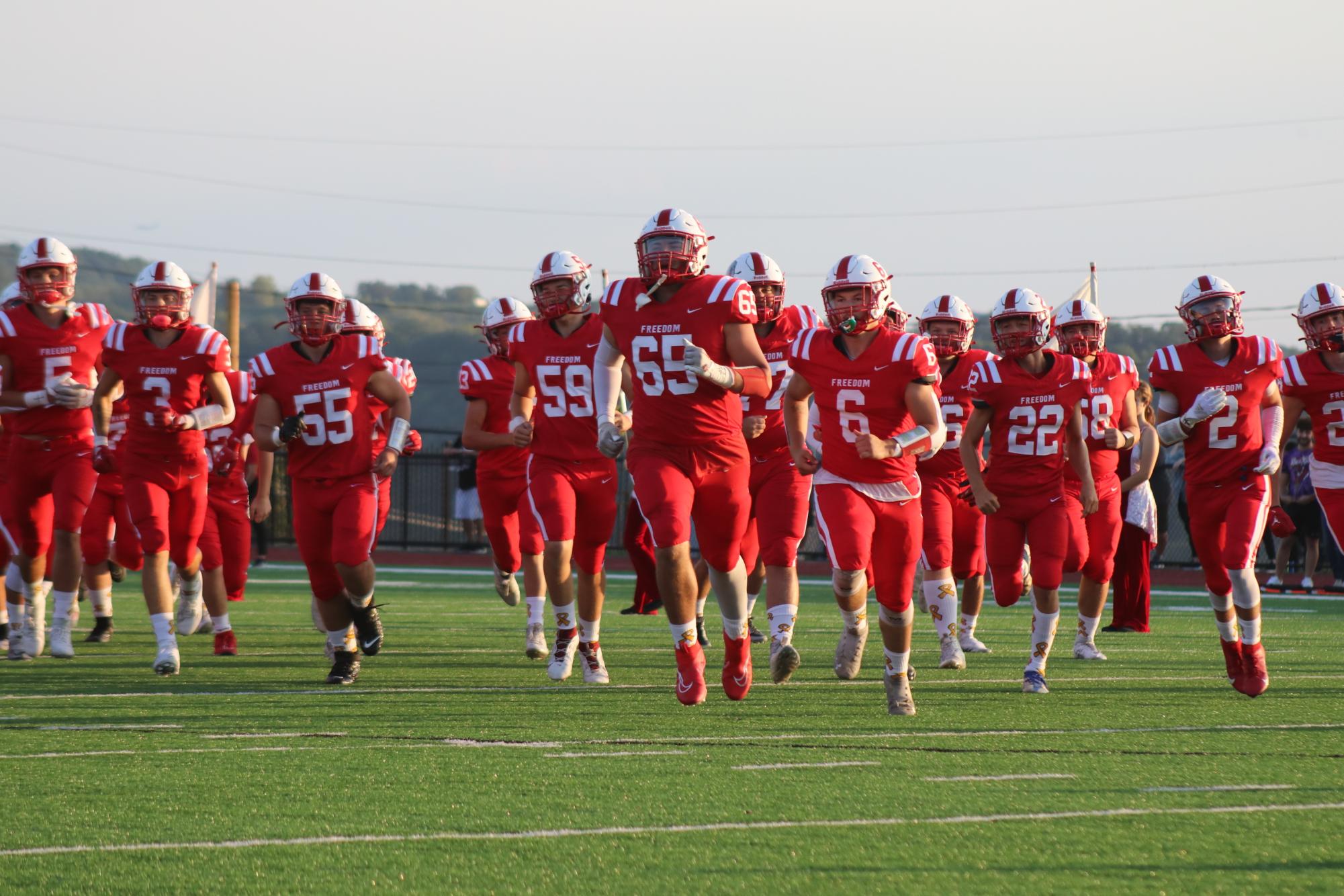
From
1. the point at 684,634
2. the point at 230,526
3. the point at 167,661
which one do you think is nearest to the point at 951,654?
the point at 684,634

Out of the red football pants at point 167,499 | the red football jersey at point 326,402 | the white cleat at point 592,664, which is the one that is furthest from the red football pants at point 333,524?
the white cleat at point 592,664

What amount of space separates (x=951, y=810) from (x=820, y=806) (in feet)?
1.22

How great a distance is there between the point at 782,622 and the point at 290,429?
8.32 ft

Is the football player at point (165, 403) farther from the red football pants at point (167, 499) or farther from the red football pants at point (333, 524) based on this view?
the red football pants at point (333, 524)

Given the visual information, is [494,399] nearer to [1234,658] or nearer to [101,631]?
[101,631]

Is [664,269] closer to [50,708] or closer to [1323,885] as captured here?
[50,708]

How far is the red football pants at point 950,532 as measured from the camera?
9.42 m

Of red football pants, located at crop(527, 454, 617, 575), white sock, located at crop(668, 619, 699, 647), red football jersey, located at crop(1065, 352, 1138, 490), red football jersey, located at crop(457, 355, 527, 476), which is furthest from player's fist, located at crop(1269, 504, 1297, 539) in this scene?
red football jersey, located at crop(457, 355, 527, 476)

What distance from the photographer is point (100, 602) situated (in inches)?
431

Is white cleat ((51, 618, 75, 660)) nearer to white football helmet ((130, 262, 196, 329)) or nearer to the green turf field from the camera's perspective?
the green turf field

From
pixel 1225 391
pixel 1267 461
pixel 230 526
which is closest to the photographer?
pixel 1267 461

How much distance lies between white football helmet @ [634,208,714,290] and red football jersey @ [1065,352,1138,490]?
3018mm

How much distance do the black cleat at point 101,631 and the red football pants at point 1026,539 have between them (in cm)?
567

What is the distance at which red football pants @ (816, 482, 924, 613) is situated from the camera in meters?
7.01
